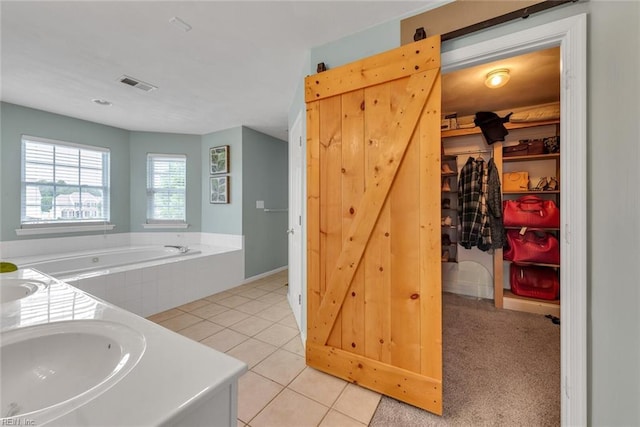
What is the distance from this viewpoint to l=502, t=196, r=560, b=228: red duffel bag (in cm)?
251

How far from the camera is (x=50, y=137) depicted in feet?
9.72

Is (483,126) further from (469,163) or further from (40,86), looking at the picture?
(40,86)

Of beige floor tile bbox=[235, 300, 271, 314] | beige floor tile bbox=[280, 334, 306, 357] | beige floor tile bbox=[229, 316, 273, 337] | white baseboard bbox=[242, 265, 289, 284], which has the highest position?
white baseboard bbox=[242, 265, 289, 284]

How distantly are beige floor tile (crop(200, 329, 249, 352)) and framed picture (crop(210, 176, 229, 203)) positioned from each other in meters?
2.00

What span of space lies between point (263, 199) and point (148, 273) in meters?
1.82

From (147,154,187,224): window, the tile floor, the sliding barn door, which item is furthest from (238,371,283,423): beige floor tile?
(147,154,187,224): window

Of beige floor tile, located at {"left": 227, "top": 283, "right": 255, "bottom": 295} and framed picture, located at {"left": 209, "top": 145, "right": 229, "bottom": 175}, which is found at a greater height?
framed picture, located at {"left": 209, "top": 145, "right": 229, "bottom": 175}

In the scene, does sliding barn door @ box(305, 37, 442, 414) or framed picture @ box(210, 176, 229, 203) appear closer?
sliding barn door @ box(305, 37, 442, 414)

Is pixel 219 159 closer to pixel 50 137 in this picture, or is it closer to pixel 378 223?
pixel 50 137

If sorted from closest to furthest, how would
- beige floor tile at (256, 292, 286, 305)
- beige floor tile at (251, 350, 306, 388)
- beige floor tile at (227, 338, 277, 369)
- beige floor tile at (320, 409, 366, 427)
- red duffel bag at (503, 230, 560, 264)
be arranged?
beige floor tile at (320, 409, 366, 427) < beige floor tile at (251, 350, 306, 388) < beige floor tile at (227, 338, 277, 369) < red duffel bag at (503, 230, 560, 264) < beige floor tile at (256, 292, 286, 305)

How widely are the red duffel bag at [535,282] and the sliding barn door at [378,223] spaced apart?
205cm

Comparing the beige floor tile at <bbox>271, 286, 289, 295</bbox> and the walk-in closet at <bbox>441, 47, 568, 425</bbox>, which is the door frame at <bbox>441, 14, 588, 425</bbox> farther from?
the beige floor tile at <bbox>271, 286, 289, 295</bbox>

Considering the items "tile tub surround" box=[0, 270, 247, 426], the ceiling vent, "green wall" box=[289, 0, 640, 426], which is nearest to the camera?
"tile tub surround" box=[0, 270, 247, 426]

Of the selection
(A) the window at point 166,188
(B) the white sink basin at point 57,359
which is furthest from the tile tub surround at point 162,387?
(A) the window at point 166,188
